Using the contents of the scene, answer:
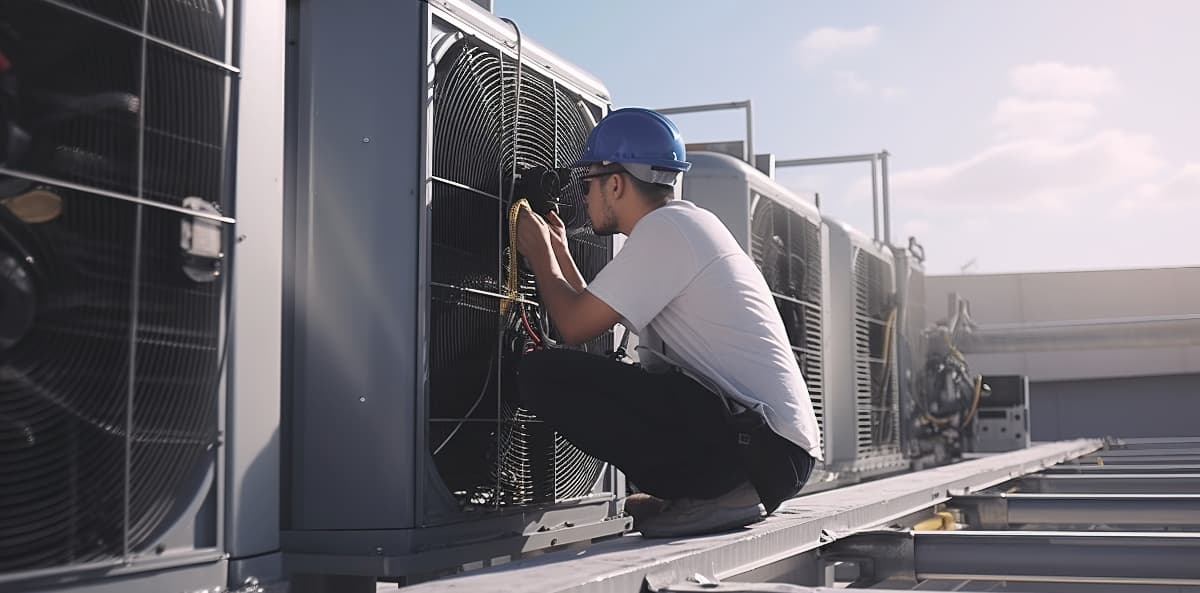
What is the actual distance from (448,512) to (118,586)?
901mm

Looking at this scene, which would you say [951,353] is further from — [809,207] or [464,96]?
[464,96]

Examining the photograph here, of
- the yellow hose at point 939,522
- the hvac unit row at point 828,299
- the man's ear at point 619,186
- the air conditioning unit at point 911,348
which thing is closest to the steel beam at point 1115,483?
the hvac unit row at point 828,299

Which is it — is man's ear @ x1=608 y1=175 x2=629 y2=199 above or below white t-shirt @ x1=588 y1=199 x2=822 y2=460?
above

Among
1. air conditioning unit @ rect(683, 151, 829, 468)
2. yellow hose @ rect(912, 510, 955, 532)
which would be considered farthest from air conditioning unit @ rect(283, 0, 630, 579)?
air conditioning unit @ rect(683, 151, 829, 468)

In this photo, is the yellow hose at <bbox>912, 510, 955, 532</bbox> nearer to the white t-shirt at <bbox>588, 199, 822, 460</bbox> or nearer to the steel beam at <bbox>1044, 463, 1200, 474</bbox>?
the white t-shirt at <bbox>588, 199, 822, 460</bbox>

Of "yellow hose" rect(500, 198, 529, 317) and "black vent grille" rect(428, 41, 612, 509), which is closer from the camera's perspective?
"black vent grille" rect(428, 41, 612, 509)

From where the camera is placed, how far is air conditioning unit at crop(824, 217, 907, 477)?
614 centimetres

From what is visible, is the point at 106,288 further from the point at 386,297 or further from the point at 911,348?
the point at 911,348

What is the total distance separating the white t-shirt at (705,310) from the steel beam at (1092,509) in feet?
4.97

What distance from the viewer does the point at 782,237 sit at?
512 cm

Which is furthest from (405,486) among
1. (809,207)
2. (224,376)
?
(809,207)

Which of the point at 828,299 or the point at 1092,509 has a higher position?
the point at 828,299

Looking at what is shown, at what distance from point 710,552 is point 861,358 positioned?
15.2ft

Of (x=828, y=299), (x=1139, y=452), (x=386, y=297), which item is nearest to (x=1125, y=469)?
(x=828, y=299)
